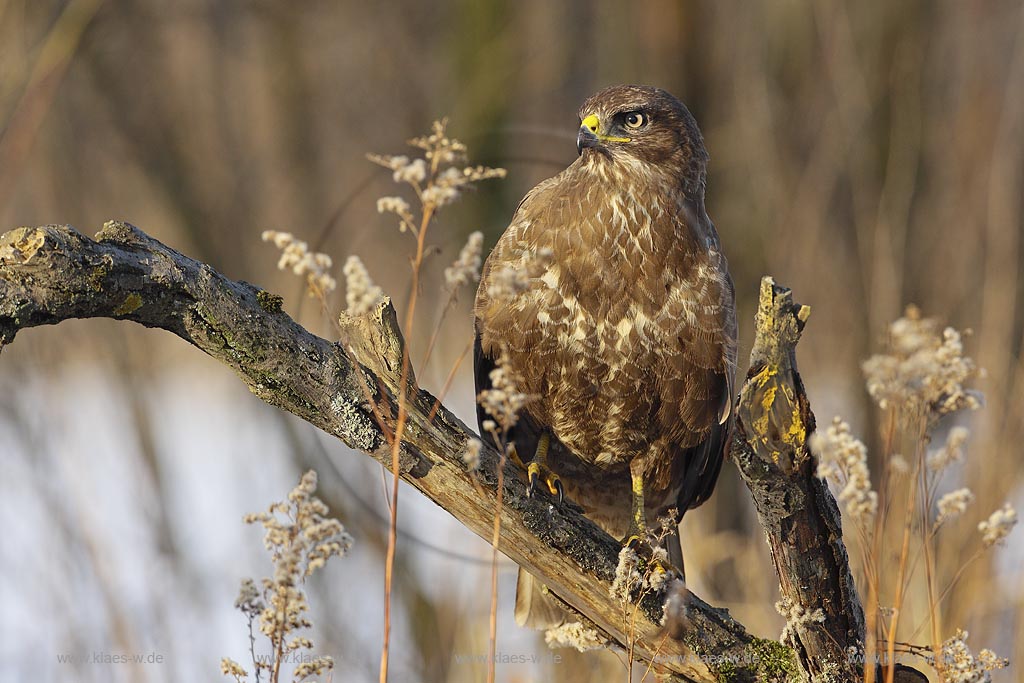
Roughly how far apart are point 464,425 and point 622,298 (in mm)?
748

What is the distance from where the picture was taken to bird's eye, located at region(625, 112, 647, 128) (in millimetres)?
2857

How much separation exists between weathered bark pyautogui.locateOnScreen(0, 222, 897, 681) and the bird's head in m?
0.92

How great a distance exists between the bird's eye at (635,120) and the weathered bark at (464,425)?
0.96 metres

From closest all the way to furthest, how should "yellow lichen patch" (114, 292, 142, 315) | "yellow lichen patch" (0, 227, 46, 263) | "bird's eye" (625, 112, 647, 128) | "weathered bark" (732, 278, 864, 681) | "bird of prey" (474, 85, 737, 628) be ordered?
"yellow lichen patch" (0, 227, 46, 263), "yellow lichen patch" (114, 292, 142, 315), "weathered bark" (732, 278, 864, 681), "bird of prey" (474, 85, 737, 628), "bird's eye" (625, 112, 647, 128)

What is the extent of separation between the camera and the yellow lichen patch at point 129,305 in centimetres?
176

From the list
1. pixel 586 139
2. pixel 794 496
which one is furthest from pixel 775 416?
pixel 586 139

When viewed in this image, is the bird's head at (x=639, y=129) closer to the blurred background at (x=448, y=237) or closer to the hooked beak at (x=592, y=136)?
the hooked beak at (x=592, y=136)

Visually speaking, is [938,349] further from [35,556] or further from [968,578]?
[35,556]

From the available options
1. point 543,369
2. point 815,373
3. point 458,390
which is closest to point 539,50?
point 458,390

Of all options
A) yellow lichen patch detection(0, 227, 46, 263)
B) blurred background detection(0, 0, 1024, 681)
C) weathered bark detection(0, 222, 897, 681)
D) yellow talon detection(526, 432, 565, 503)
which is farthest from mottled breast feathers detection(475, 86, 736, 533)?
yellow lichen patch detection(0, 227, 46, 263)

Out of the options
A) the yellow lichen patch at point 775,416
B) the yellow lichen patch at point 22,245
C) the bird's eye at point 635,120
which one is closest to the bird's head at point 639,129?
the bird's eye at point 635,120

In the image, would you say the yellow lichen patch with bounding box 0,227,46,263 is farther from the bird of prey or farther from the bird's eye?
the bird's eye

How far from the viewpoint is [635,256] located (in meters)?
2.75

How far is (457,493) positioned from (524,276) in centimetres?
64
